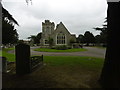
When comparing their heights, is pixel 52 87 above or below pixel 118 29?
below

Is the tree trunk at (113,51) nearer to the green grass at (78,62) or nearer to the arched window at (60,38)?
the green grass at (78,62)

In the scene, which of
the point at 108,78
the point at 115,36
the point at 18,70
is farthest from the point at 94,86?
the point at 18,70

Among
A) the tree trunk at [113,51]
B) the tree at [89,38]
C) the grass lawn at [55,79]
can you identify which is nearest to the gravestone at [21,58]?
the grass lawn at [55,79]

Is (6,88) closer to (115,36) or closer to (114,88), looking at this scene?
(114,88)

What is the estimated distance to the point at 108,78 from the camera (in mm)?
3814

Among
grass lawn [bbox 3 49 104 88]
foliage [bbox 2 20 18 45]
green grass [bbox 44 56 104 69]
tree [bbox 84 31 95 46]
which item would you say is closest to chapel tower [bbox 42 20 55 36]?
foliage [bbox 2 20 18 45]

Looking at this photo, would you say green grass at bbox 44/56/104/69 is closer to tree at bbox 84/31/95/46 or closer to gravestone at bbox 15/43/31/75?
gravestone at bbox 15/43/31/75

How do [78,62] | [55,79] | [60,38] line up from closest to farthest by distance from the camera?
[55,79] < [78,62] < [60,38]

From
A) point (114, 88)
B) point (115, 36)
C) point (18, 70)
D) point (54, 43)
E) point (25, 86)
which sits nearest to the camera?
point (114, 88)

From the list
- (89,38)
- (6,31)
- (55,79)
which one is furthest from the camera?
(89,38)

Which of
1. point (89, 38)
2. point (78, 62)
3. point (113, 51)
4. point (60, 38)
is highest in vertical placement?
point (89, 38)

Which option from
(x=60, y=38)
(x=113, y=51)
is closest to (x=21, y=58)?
(x=113, y=51)

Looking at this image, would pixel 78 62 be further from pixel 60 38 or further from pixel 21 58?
pixel 60 38

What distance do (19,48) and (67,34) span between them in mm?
30610
